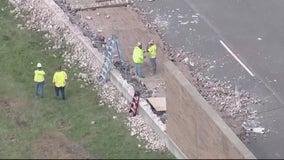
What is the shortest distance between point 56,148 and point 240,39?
9.81 metres

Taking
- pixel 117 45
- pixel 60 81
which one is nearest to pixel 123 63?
pixel 117 45

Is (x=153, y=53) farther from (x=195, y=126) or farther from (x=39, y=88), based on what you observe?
(x=195, y=126)

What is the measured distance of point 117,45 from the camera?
3006cm

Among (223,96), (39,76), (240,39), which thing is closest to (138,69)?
(223,96)

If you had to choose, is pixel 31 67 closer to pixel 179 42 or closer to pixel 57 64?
pixel 57 64

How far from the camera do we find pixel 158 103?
28.3 metres

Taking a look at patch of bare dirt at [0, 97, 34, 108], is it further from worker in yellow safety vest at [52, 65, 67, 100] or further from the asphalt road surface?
the asphalt road surface

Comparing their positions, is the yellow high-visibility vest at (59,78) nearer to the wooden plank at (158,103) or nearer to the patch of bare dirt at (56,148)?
the patch of bare dirt at (56,148)

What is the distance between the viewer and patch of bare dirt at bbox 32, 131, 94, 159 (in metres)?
26.2

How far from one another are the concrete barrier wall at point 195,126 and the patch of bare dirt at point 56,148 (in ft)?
9.71

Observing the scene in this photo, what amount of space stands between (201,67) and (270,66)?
2597mm

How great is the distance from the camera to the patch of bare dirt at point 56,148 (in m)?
26.2

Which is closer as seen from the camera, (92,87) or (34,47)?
(92,87)

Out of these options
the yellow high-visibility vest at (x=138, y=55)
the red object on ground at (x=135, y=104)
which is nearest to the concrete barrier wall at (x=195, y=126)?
the red object on ground at (x=135, y=104)
